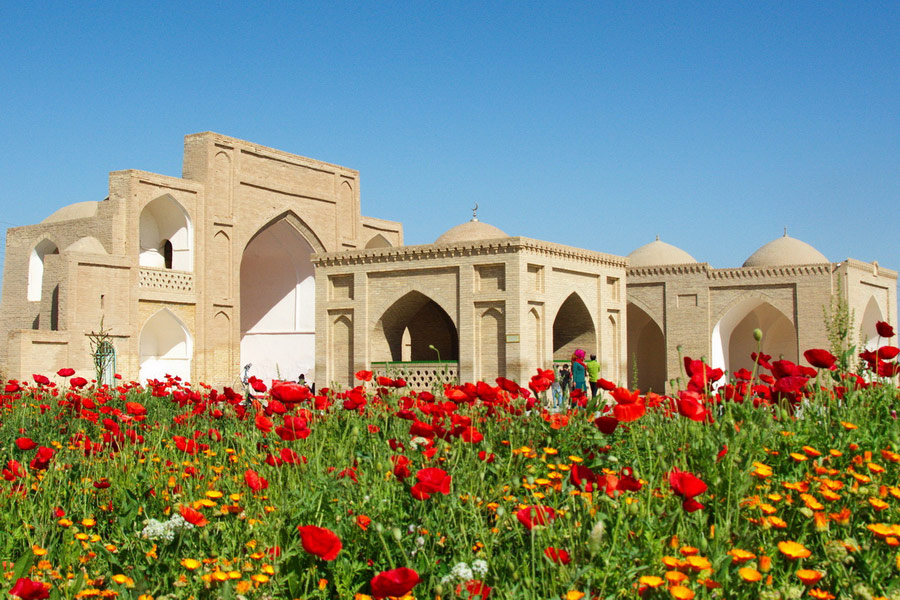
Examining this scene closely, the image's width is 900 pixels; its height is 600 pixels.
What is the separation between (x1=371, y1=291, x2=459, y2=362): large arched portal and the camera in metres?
21.4

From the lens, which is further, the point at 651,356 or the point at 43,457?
the point at 651,356

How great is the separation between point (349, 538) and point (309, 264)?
2563 cm

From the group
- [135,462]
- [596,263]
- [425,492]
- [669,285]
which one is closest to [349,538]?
[425,492]

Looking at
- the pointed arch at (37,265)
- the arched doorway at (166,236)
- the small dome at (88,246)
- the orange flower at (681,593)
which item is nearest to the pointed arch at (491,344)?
the arched doorway at (166,236)

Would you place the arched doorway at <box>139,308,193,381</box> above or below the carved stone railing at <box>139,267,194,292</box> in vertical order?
below

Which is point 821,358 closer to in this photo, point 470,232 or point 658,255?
point 470,232

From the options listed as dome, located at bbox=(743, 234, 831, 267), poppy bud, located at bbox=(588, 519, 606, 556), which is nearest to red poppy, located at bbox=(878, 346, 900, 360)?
poppy bud, located at bbox=(588, 519, 606, 556)

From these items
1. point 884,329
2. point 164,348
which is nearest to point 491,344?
point 164,348

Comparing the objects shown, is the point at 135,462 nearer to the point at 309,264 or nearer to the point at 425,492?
the point at 425,492

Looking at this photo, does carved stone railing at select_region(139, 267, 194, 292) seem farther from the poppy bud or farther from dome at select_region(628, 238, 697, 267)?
the poppy bud

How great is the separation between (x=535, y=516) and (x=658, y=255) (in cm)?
2643

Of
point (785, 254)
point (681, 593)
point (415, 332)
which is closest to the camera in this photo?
point (681, 593)

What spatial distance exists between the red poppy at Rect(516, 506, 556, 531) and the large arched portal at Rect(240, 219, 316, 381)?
25.0 meters

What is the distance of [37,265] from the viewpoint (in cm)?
2500
